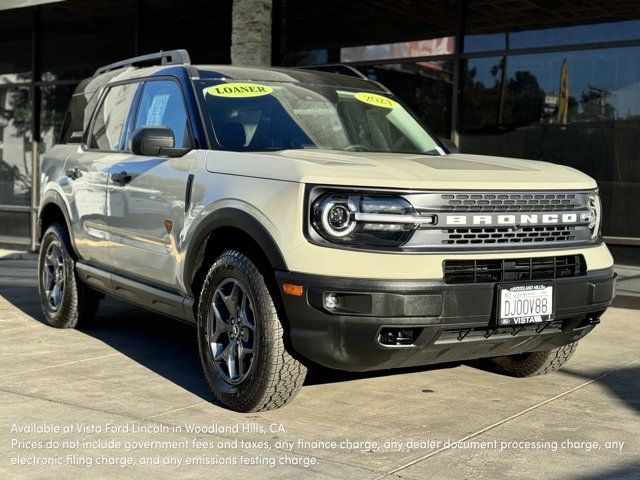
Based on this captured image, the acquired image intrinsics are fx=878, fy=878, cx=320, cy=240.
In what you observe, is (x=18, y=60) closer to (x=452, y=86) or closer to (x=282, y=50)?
(x=282, y=50)

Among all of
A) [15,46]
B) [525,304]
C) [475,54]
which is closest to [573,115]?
[475,54]

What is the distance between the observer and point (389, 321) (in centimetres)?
405

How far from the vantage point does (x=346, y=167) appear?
13.9 feet

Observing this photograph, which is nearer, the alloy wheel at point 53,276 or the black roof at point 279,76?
the black roof at point 279,76

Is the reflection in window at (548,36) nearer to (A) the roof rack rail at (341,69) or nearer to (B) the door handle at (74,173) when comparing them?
(A) the roof rack rail at (341,69)

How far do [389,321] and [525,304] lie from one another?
75 cm

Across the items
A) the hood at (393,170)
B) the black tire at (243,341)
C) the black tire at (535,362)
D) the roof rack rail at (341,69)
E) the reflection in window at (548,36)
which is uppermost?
the reflection in window at (548,36)

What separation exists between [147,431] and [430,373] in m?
2.05

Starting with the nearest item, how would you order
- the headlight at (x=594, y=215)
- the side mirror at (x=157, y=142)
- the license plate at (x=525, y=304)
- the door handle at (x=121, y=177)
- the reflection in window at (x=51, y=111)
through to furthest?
the license plate at (x=525, y=304) → the headlight at (x=594, y=215) → the side mirror at (x=157, y=142) → the door handle at (x=121, y=177) → the reflection in window at (x=51, y=111)

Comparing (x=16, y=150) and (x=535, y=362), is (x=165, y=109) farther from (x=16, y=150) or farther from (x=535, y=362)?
(x=16, y=150)

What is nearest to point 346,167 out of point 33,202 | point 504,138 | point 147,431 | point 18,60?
point 147,431

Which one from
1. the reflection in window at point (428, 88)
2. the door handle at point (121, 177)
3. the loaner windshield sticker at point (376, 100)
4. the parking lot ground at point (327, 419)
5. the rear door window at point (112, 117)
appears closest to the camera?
the parking lot ground at point (327, 419)

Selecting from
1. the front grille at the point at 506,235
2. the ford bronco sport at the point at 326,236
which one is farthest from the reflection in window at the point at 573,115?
the front grille at the point at 506,235

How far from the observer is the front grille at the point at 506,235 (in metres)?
4.25
